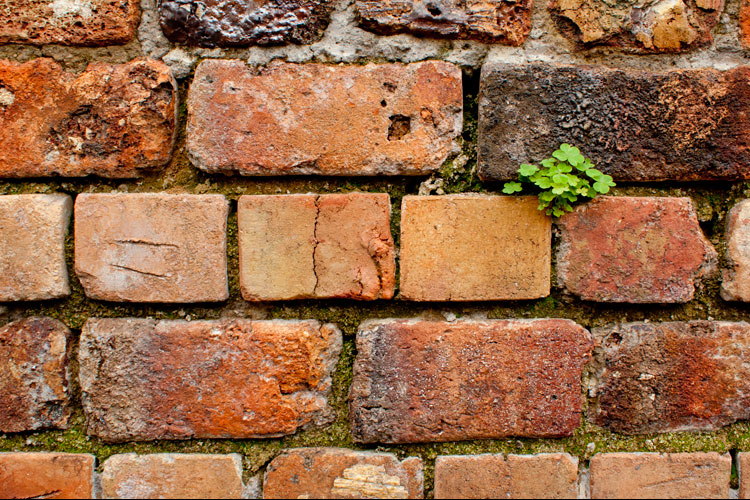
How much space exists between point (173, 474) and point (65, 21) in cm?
99

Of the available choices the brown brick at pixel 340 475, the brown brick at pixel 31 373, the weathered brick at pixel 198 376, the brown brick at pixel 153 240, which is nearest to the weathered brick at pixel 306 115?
the brown brick at pixel 153 240

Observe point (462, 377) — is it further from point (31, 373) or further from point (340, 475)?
point (31, 373)

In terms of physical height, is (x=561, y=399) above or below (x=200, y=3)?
below

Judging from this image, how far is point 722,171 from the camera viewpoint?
108 centimetres

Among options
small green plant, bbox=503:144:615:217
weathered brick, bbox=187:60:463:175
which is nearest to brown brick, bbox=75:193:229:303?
weathered brick, bbox=187:60:463:175

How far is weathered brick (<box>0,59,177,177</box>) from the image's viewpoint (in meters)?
1.05

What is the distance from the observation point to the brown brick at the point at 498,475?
1.10 metres

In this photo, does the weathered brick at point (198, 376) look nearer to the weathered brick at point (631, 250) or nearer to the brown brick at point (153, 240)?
the brown brick at point (153, 240)

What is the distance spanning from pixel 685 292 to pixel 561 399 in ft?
1.16

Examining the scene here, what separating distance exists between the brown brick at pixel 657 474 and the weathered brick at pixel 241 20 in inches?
44.7

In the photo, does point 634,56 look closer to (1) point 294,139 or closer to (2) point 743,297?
(2) point 743,297

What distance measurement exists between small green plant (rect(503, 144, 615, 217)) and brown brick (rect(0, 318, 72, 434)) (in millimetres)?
1020

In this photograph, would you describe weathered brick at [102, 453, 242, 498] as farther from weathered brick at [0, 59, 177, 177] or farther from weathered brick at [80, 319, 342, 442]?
weathered brick at [0, 59, 177, 177]

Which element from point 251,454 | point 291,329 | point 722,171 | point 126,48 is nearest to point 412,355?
point 291,329
